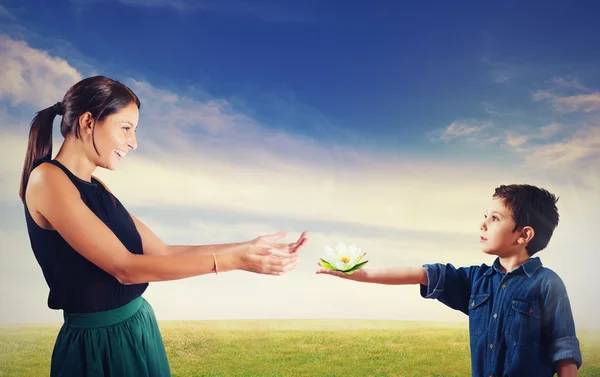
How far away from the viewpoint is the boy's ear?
7.32 feet

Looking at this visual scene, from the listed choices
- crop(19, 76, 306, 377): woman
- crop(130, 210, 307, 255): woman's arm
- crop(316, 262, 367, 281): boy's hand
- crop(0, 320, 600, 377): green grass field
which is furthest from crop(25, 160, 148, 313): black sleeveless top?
crop(0, 320, 600, 377): green grass field

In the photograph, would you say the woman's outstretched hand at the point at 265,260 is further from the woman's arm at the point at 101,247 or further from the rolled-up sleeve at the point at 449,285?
the rolled-up sleeve at the point at 449,285

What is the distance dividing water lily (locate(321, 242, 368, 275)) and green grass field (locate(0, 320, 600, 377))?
1415 millimetres

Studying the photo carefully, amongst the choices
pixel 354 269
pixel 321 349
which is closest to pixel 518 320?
pixel 354 269

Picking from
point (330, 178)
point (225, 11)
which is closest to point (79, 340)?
point (330, 178)

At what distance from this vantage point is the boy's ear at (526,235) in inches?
87.9

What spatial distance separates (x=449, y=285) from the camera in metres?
2.30

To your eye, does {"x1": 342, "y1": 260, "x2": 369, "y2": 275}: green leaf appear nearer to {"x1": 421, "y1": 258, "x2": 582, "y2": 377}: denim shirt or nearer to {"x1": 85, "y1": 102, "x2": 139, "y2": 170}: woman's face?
{"x1": 421, "y1": 258, "x2": 582, "y2": 377}: denim shirt

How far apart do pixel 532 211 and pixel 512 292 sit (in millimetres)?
288

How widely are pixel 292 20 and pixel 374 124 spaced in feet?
A: 2.25

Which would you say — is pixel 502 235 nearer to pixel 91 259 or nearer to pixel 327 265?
pixel 327 265

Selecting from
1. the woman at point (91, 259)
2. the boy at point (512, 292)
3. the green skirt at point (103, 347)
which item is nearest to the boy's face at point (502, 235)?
the boy at point (512, 292)

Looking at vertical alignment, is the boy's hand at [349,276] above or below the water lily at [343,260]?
below

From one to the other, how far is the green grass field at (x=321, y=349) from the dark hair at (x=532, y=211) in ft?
4.50
